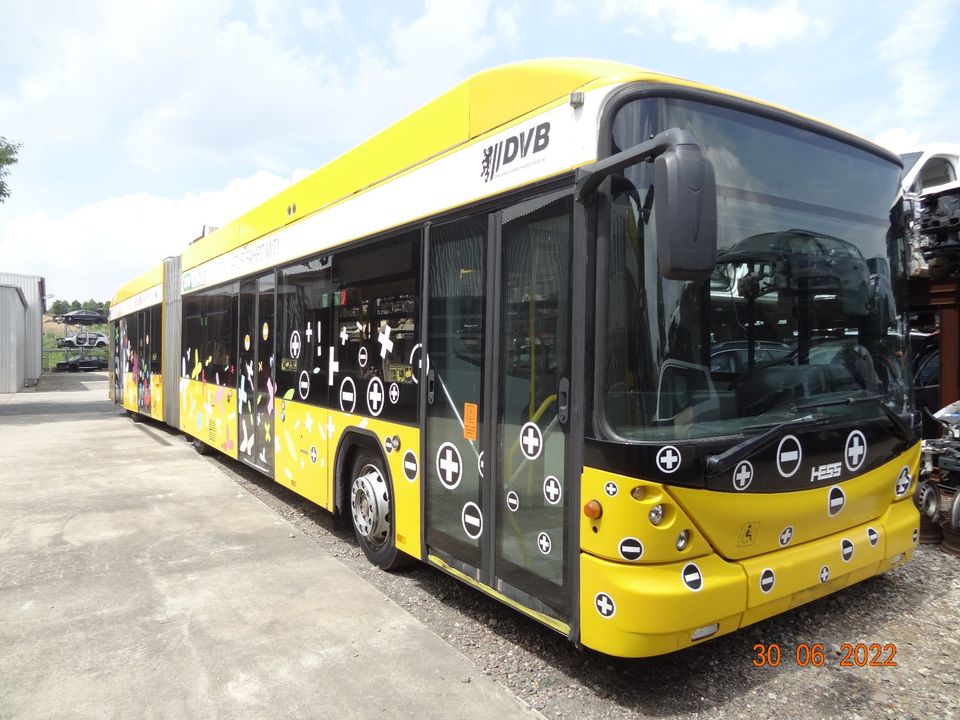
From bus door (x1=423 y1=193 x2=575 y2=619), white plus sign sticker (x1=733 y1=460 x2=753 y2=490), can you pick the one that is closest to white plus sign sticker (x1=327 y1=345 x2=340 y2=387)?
bus door (x1=423 y1=193 x2=575 y2=619)

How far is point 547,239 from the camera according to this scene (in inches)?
126

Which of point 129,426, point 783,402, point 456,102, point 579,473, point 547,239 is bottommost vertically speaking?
point 129,426

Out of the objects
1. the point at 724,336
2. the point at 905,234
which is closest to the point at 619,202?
the point at 724,336

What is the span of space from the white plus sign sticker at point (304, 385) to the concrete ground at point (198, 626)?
1.24 metres

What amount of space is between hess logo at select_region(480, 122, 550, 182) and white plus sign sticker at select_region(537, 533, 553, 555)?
186cm

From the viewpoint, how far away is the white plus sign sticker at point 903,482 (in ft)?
12.1

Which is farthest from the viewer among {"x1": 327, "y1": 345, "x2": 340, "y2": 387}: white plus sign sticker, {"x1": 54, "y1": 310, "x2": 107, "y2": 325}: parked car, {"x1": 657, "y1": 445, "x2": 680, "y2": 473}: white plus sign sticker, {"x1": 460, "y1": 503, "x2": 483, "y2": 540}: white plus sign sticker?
{"x1": 54, "y1": 310, "x2": 107, "y2": 325}: parked car

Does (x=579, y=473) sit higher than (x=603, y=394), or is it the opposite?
(x=603, y=394)

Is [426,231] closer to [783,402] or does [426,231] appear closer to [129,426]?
[783,402]

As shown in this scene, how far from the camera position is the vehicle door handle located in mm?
3010

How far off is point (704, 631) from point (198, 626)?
2.89 metres

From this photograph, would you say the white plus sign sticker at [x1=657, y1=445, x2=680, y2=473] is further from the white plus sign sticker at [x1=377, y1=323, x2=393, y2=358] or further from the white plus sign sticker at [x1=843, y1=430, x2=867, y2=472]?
the white plus sign sticker at [x1=377, y1=323, x2=393, y2=358]

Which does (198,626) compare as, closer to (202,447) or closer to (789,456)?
(789,456)

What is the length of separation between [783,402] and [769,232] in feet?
2.62
